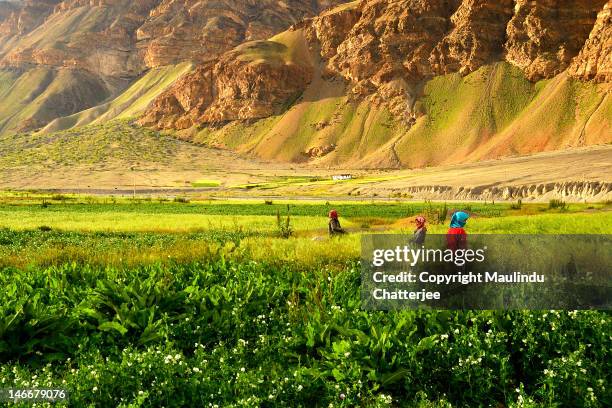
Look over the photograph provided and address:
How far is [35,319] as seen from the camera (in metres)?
7.64

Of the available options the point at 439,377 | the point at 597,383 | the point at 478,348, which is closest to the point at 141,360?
the point at 439,377

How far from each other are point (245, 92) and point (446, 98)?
81249 mm

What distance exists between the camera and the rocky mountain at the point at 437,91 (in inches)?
5379

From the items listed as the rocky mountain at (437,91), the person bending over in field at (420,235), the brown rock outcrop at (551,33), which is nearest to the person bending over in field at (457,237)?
the person bending over in field at (420,235)

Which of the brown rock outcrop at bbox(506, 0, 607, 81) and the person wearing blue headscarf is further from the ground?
the brown rock outcrop at bbox(506, 0, 607, 81)

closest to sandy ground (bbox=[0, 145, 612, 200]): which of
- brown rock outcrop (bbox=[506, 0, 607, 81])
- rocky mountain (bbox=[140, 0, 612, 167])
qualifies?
rocky mountain (bbox=[140, 0, 612, 167])

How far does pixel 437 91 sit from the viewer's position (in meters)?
168

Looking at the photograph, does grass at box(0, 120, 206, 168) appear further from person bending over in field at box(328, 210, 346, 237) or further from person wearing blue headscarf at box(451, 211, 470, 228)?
person wearing blue headscarf at box(451, 211, 470, 228)

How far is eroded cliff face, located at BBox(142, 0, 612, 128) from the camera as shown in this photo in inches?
5940

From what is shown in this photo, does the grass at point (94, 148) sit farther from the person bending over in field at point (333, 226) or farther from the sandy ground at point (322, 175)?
the person bending over in field at point (333, 226)

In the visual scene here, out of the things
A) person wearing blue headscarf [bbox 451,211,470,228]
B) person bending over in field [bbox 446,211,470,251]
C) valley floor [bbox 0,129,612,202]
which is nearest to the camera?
person bending over in field [bbox 446,211,470,251]

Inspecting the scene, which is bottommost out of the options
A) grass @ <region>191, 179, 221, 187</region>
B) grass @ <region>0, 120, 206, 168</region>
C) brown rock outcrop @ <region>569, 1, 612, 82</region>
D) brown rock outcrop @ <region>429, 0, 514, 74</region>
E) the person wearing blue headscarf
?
the person wearing blue headscarf

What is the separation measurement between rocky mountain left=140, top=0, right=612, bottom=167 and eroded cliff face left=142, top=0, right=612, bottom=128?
1.26ft

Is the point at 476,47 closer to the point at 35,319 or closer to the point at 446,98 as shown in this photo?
the point at 446,98
